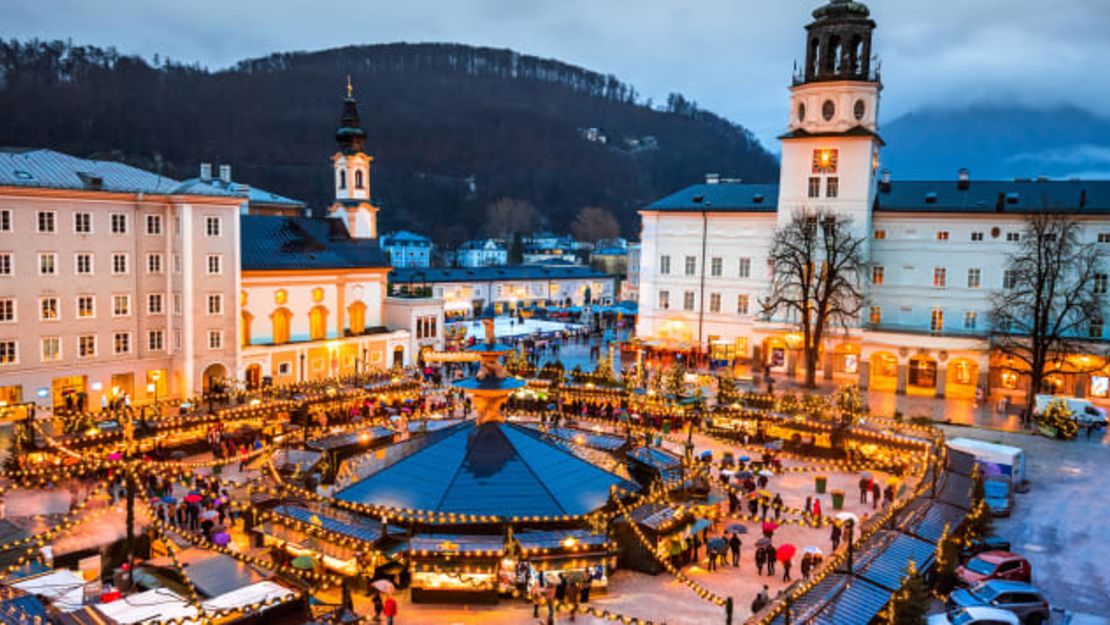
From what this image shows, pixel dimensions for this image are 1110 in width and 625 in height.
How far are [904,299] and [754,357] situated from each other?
969 cm

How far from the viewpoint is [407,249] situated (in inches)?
4336

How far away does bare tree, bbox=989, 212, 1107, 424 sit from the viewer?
40844 mm

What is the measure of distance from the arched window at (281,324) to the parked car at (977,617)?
118 feet

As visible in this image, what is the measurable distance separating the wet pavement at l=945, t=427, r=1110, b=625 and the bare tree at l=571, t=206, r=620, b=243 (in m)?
119

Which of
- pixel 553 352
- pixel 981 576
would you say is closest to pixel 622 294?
pixel 553 352

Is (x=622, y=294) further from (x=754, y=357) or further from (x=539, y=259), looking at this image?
(x=754, y=357)

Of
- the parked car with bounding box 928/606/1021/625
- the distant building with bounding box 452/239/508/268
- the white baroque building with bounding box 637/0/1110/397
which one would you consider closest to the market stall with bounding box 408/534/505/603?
the parked car with bounding box 928/606/1021/625

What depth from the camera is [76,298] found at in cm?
3488

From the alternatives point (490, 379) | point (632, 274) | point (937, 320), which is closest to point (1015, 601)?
point (490, 379)

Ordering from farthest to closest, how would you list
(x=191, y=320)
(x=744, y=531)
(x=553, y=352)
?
(x=553, y=352)
(x=191, y=320)
(x=744, y=531)

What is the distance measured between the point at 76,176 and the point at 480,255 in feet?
291

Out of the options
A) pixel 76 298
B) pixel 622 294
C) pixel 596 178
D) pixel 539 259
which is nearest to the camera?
pixel 76 298

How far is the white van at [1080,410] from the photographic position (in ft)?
119

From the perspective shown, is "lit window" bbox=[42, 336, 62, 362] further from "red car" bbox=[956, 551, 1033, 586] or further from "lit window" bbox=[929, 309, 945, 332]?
"lit window" bbox=[929, 309, 945, 332]
